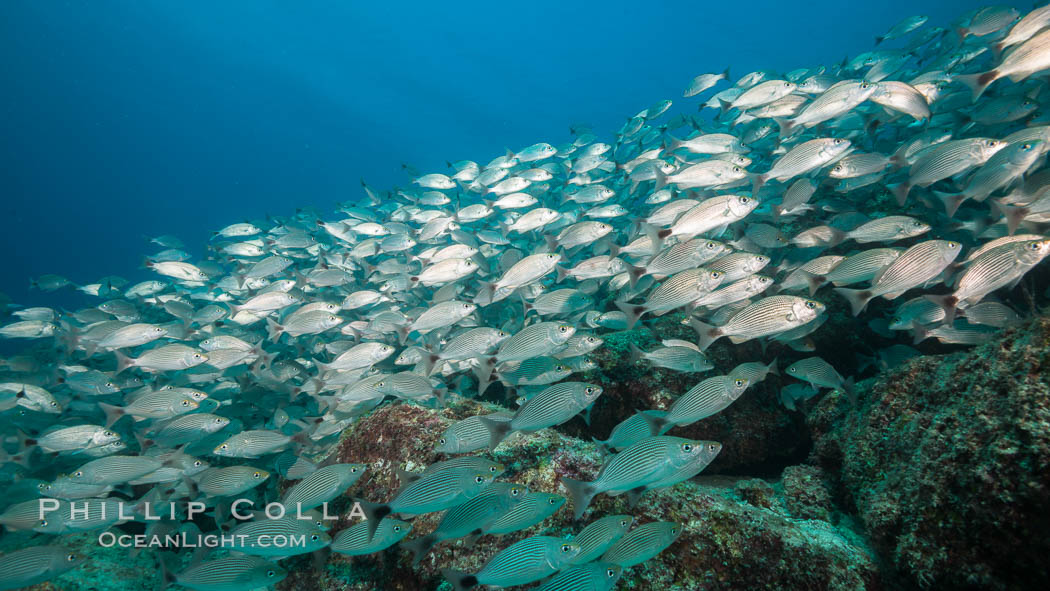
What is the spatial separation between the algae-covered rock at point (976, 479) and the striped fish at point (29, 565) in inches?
A: 244

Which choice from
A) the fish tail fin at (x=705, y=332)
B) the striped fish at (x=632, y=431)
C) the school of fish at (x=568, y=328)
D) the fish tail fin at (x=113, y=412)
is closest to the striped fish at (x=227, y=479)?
the school of fish at (x=568, y=328)

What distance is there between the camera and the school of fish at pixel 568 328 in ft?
8.88

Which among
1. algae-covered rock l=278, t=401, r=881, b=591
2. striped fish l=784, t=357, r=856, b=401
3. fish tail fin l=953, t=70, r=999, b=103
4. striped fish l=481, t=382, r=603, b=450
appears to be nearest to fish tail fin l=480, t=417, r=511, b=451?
striped fish l=481, t=382, r=603, b=450

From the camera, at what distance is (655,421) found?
315 cm

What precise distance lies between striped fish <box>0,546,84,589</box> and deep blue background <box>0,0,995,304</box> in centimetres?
7623

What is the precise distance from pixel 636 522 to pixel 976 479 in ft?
6.05

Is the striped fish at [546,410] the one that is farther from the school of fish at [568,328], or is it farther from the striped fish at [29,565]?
the striped fish at [29,565]

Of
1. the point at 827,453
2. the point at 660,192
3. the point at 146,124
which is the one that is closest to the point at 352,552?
the point at 827,453

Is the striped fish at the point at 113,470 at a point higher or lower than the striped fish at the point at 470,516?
higher

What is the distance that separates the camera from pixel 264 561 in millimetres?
3070

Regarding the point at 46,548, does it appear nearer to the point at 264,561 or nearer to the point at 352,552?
the point at 264,561

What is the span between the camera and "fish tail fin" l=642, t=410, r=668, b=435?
3080 millimetres

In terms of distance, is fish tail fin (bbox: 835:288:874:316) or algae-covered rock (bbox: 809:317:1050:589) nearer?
algae-covered rock (bbox: 809:317:1050:589)

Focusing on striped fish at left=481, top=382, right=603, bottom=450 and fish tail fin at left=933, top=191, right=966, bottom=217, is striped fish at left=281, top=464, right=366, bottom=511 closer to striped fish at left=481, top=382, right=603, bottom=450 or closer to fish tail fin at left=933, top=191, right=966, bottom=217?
striped fish at left=481, top=382, right=603, bottom=450
